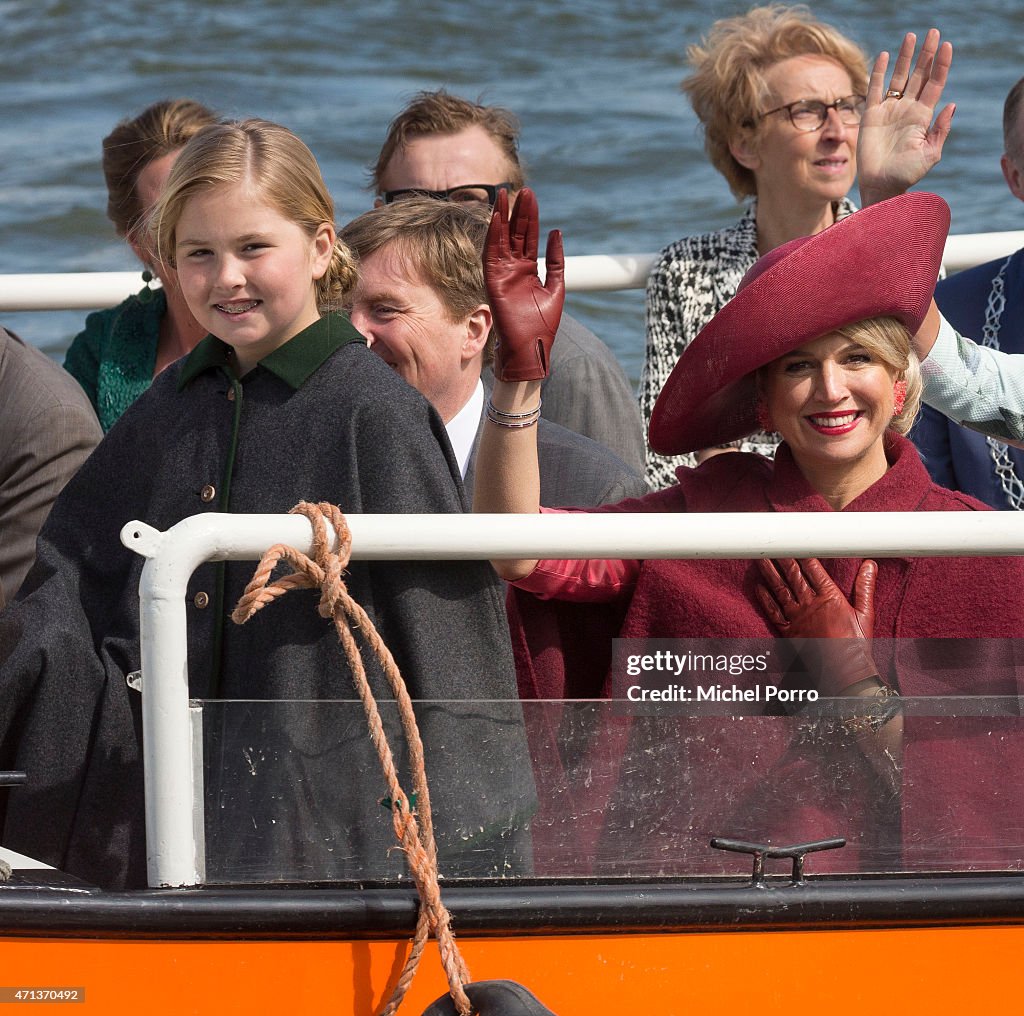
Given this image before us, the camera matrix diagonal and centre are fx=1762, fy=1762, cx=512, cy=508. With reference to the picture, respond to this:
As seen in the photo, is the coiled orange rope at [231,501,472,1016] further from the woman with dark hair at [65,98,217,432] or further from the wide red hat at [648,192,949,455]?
the woman with dark hair at [65,98,217,432]

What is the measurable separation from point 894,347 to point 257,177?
0.88m

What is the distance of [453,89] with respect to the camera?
37.3 feet

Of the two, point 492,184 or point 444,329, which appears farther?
point 492,184

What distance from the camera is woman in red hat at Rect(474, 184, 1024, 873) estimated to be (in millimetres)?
2117

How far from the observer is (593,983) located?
2113 mm

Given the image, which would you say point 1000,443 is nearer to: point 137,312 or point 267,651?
point 267,651

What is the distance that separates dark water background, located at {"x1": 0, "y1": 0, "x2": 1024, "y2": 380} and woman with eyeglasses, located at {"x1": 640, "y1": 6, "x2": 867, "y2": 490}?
4.04 meters

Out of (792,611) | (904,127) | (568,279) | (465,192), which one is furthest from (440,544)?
(568,279)

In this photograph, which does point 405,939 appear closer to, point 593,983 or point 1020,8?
point 593,983

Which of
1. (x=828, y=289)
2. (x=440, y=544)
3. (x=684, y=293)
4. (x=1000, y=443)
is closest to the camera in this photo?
(x=440, y=544)

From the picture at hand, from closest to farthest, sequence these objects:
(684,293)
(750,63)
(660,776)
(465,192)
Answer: (660,776) < (465,192) < (750,63) < (684,293)

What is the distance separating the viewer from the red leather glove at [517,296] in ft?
7.30

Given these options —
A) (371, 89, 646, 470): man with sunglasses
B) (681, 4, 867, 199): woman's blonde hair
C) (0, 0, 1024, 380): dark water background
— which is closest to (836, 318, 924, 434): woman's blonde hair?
(371, 89, 646, 470): man with sunglasses

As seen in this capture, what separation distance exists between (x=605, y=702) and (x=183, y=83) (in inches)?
391
